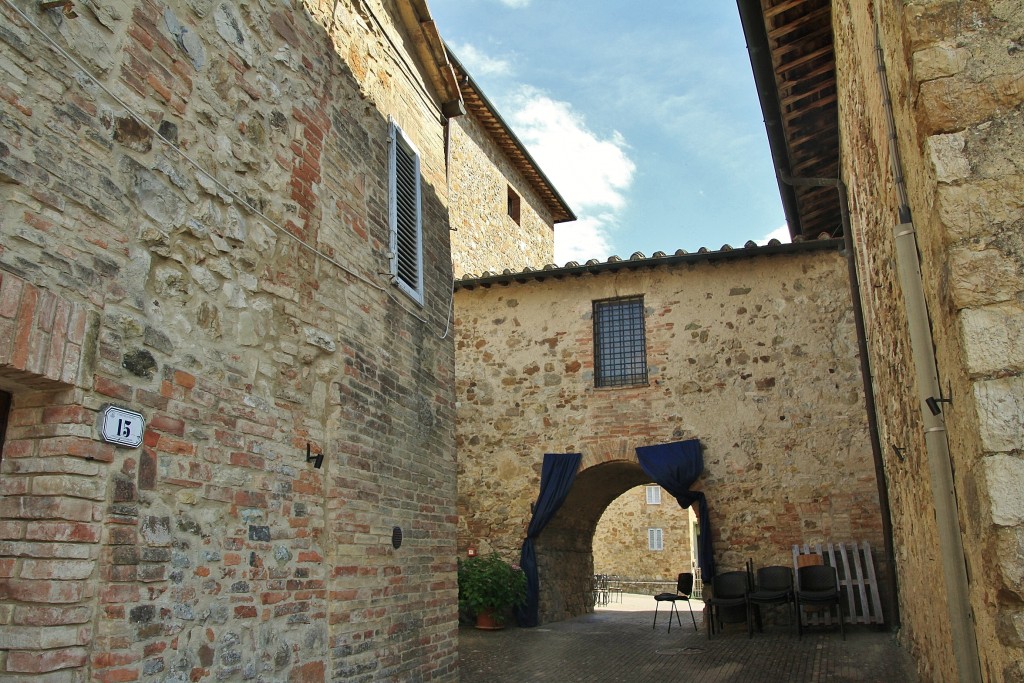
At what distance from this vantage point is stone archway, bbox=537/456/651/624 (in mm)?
12789

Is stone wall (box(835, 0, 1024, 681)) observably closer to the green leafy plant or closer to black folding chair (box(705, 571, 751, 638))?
black folding chair (box(705, 571, 751, 638))

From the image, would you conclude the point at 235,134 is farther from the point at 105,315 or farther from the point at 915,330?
the point at 915,330

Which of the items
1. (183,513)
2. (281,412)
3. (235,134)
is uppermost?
(235,134)

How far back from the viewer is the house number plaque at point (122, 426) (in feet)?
11.3

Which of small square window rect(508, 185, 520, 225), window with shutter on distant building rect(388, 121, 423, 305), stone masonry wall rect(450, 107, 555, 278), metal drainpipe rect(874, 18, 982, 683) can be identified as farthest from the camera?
small square window rect(508, 185, 520, 225)

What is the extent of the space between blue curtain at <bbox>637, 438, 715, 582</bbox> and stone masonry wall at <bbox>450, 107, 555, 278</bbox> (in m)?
5.30

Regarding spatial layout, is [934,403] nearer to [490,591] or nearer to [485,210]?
[490,591]

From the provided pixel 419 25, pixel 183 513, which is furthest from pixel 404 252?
pixel 183 513

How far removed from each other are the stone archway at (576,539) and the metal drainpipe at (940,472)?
9.01m

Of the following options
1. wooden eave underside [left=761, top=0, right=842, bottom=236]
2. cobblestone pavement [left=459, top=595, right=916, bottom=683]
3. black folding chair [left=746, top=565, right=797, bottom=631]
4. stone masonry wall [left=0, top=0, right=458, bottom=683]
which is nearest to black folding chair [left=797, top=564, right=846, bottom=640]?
black folding chair [left=746, top=565, right=797, bottom=631]

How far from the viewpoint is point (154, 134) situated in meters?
3.97

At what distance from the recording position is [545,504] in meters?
12.4

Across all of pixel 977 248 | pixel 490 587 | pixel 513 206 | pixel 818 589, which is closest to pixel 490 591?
pixel 490 587

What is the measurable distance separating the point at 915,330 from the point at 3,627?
3875 mm
